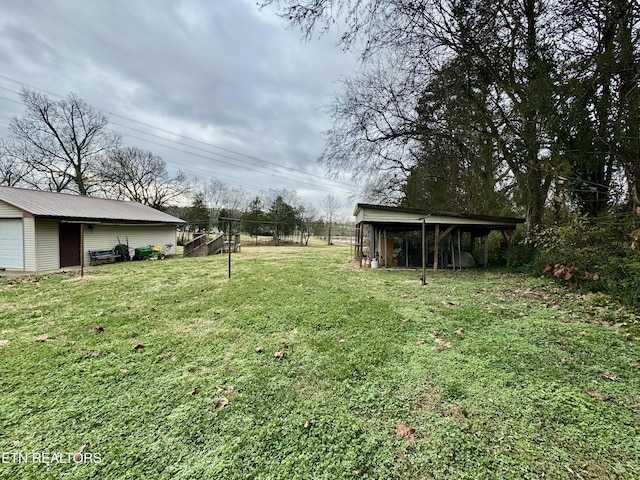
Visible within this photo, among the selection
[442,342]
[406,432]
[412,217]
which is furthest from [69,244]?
[406,432]

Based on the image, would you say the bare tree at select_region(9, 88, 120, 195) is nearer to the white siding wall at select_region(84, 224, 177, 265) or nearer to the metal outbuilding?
the metal outbuilding

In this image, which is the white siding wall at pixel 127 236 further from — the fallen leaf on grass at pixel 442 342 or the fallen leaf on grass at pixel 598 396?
the fallen leaf on grass at pixel 598 396

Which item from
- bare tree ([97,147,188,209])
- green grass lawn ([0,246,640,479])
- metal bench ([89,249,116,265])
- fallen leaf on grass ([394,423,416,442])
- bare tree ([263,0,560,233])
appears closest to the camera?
green grass lawn ([0,246,640,479])

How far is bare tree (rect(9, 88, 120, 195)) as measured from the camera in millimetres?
19094

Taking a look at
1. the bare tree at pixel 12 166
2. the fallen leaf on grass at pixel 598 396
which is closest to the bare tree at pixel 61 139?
the bare tree at pixel 12 166

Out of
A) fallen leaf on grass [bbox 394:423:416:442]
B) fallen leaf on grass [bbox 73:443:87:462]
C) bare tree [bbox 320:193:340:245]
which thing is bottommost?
fallen leaf on grass [bbox 394:423:416:442]

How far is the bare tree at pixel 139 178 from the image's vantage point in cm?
2267

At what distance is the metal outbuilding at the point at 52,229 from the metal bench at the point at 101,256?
206 millimetres

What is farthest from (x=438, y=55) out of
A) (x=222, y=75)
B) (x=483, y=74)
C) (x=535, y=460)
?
(x=222, y=75)

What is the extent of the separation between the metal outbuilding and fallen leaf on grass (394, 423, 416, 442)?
32.3ft

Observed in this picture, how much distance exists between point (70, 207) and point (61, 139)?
1347cm

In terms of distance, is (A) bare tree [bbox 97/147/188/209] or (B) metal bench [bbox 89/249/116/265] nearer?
(B) metal bench [bbox 89/249/116/265]

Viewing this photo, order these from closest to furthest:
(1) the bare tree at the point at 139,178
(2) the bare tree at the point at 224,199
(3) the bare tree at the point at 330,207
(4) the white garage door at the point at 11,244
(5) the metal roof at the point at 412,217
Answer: (5) the metal roof at the point at 412,217 < (4) the white garage door at the point at 11,244 < (1) the bare tree at the point at 139,178 < (2) the bare tree at the point at 224,199 < (3) the bare tree at the point at 330,207

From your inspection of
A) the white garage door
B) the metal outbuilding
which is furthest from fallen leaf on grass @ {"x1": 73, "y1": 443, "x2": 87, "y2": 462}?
the white garage door
